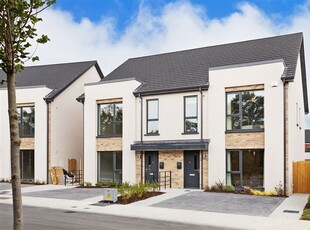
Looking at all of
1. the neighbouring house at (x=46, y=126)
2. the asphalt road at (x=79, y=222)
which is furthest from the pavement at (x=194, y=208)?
the neighbouring house at (x=46, y=126)

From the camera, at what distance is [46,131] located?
2277 cm

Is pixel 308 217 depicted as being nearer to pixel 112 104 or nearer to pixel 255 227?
pixel 255 227

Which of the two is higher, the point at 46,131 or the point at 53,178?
the point at 46,131

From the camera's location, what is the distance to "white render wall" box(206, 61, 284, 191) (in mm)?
16812

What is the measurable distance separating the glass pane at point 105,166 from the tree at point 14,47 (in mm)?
17447

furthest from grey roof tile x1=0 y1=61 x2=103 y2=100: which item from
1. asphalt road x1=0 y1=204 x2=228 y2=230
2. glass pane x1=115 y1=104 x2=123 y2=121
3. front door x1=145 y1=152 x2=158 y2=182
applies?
asphalt road x1=0 y1=204 x2=228 y2=230

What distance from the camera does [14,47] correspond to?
3953 millimetres

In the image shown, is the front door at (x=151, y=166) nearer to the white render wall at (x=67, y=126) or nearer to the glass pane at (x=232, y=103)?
the glass pane at (x=232, y=103)

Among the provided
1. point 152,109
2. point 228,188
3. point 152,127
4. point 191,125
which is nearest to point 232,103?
point 191,125

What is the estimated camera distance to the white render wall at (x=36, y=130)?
22672mm

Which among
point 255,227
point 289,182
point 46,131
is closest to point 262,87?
point 289,182

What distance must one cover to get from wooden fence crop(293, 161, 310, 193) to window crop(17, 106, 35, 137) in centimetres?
1567

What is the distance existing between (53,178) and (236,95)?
11965 mm

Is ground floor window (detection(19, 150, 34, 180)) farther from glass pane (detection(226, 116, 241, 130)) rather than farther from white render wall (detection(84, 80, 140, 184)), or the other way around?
glass pane (detection(226, 116, 241, 130))
